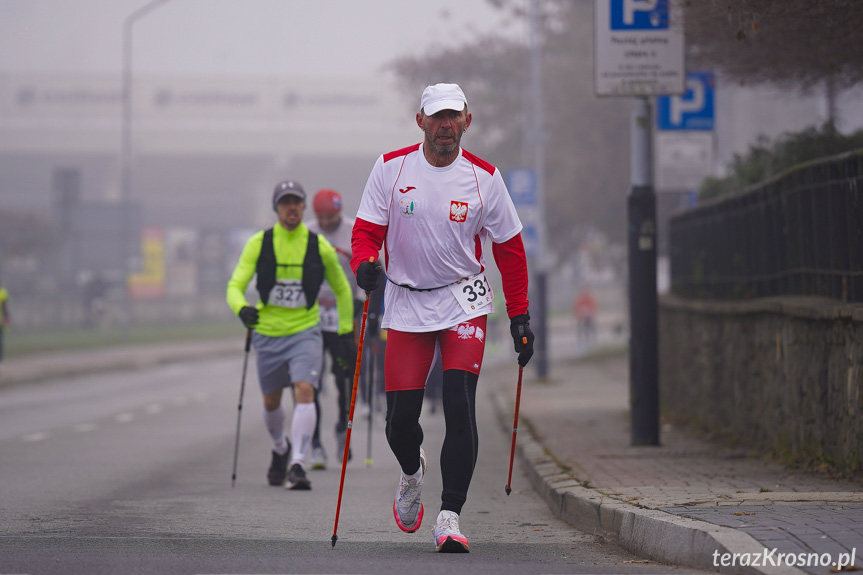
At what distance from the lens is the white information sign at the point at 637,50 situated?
1035cm

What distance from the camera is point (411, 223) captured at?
6.32 meters

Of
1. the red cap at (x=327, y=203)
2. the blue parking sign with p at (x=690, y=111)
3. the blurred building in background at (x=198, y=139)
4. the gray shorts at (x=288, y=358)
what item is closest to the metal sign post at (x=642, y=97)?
the red cap at (x=327, y=203)

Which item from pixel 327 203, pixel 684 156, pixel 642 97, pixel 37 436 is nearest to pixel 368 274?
pixel 327 203

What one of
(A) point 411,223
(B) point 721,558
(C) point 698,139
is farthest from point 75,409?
(B) point 721,558

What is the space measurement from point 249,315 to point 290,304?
0.37 m

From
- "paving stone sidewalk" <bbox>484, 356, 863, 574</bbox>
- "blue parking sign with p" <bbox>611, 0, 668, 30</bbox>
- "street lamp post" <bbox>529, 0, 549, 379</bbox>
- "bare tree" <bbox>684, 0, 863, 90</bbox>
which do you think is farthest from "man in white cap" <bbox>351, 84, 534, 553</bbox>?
"street lamp post" <bbox>529, 0, 549, 379</bbox>

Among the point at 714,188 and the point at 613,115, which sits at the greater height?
the point at 613,115

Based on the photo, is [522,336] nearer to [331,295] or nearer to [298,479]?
[298,479]

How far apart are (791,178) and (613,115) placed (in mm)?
19604

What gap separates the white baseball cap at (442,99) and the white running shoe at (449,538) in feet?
5.90

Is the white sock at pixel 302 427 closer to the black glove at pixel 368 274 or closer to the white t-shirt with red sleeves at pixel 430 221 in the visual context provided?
the white t-shirt with red sleeves at pixel 430 221

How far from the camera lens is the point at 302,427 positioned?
29.5 ft

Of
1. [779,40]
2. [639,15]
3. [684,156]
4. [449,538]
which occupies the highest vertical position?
[639,15]

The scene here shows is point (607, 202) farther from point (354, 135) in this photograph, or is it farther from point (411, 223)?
point (354, 135)
